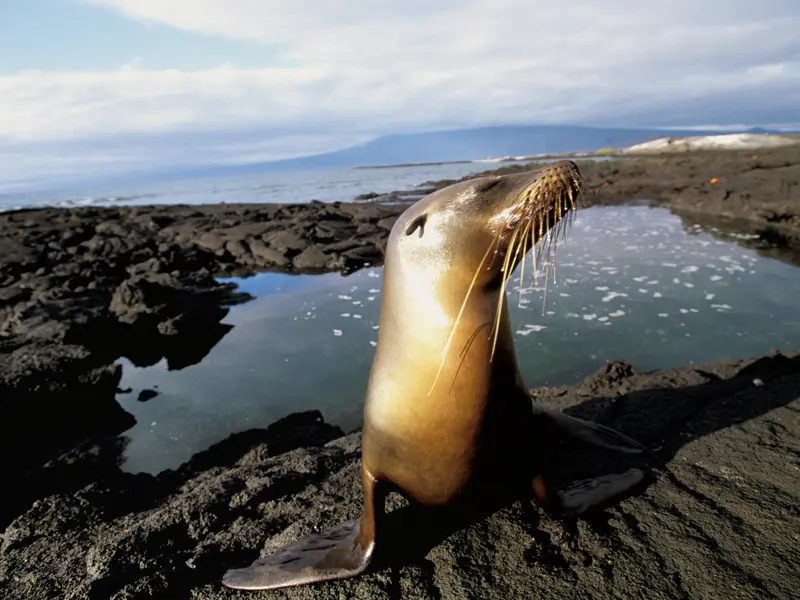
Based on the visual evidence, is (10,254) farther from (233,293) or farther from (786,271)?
(786,271)

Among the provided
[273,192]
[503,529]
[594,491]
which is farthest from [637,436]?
[273,192]

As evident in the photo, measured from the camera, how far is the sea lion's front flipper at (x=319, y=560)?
6.93ft

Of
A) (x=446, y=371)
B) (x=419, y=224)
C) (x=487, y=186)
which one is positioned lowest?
(x=446, y=371)

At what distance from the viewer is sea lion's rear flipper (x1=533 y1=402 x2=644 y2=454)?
2979 millimetres

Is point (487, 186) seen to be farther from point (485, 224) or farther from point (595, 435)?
point (595, 435)

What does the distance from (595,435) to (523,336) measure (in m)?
3.70

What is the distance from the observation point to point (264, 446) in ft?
13.4

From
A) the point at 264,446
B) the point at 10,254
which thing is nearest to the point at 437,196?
the point at 264,446

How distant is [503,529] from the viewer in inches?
91.6

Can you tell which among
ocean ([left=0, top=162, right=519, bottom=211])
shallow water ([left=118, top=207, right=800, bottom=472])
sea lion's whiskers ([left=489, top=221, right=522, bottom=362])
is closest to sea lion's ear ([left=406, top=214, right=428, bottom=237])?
sea lion's whiskers ([left=489, top=221, right=522, bottom=362])

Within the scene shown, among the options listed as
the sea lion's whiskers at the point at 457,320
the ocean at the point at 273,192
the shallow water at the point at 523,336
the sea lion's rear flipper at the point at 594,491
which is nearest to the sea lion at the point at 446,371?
the sea lion's whiskers at the point at 457,320

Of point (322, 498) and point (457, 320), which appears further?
point (322, 498)

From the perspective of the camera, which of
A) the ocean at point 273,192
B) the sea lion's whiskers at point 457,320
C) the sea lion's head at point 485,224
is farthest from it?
the ocean at point 273,192

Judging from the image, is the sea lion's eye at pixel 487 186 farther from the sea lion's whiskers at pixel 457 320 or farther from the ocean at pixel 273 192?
the ocean at pixel 273 192
